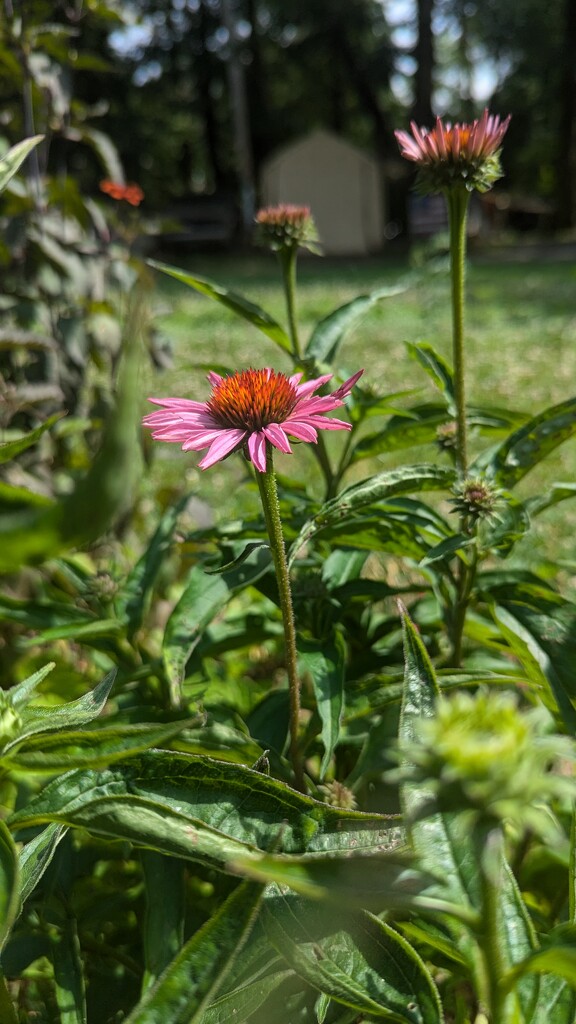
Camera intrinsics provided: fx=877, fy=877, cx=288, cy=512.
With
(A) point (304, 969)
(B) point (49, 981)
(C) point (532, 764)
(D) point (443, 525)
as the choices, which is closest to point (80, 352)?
(D) point (443, 525)

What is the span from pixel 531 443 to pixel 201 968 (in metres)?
0.59

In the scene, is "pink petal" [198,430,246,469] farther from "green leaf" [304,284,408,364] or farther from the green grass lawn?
the green grass lawn

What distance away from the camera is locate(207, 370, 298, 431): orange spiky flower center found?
0.70 m

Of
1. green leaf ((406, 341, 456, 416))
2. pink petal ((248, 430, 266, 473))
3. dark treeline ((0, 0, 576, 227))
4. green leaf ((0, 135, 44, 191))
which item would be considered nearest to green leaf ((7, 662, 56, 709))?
pink petal ((248, 430, 266, 473))

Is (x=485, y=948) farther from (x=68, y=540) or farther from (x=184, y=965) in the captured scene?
(x=68, y=540)

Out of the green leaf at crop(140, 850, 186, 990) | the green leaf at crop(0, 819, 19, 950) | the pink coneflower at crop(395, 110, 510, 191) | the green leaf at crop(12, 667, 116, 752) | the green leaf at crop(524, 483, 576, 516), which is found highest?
the pink coneflower at crop(395, 110, 510, 191)

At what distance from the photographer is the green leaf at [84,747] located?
0.54 m

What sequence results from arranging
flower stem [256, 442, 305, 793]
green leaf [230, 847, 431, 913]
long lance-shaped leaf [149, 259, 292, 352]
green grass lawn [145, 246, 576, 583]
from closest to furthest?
green leaf [230, 847, 431, 913]
flower stem [256, 442, 305, 793]
long lance-shaped leaf [149, 259, 292, 352]
green grass lawn [145, 246, 576, 583]

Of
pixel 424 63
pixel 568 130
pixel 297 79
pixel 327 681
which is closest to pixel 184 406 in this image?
pixel 327 681

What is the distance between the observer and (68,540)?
35cm

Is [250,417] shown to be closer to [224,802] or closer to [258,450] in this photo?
[258,450]

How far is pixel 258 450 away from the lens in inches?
26.0

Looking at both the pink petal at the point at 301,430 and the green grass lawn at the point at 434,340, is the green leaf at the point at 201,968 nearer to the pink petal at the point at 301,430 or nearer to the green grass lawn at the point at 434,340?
the pink petal at the point at 301,430

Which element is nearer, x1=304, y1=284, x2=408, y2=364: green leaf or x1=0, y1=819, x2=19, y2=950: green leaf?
x1=0, y1=819, x2=19, y2=950: green leaf
